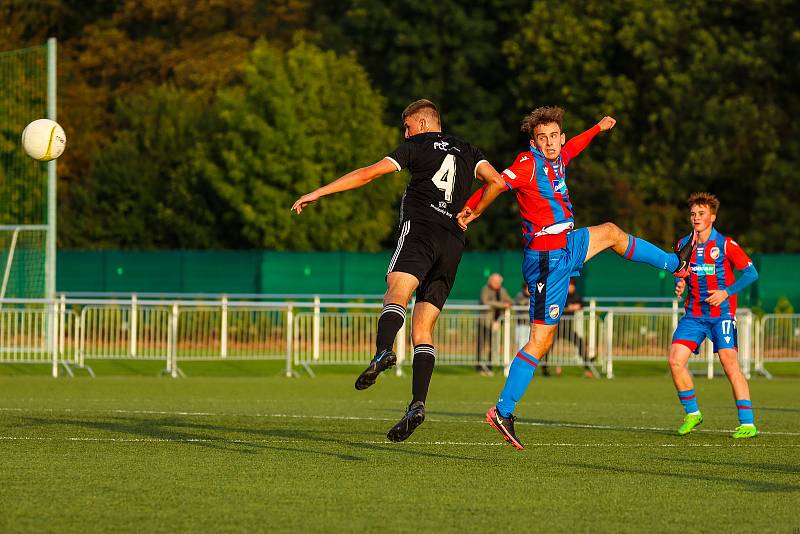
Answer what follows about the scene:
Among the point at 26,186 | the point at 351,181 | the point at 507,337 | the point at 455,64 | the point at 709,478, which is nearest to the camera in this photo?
the point at 709,478

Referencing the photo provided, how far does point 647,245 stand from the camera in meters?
11.0

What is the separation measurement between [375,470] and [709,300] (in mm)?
4771

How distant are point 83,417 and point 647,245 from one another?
5554mm

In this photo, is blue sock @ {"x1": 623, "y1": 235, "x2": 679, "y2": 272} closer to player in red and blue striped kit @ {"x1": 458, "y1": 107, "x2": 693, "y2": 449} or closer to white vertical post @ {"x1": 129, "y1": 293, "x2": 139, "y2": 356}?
player in red and blue striped kit @ {"x1": 458, "y1": 107, "x2": 693, "y2": 449}

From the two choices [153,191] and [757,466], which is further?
[153,191]

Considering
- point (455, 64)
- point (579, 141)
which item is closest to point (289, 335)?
point (579, 141)

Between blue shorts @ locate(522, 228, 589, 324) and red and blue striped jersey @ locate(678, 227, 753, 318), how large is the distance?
7.73 feet

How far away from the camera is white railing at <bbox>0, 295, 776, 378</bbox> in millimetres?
23688

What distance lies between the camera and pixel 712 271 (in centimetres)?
1284

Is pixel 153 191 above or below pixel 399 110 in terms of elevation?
below

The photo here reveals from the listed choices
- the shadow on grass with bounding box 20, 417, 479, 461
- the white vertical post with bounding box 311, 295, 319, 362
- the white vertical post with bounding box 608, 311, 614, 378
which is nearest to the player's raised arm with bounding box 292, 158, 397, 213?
the shadow on grass with bounding box 20, 417, 479, 461

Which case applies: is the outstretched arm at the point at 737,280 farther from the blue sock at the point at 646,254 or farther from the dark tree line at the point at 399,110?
the dark tree line at the point at 399,110

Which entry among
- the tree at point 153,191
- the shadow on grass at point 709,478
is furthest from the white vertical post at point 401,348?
the tree at point 153,191

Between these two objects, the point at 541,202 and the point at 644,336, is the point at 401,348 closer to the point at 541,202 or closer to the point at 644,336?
the point at 644,336
